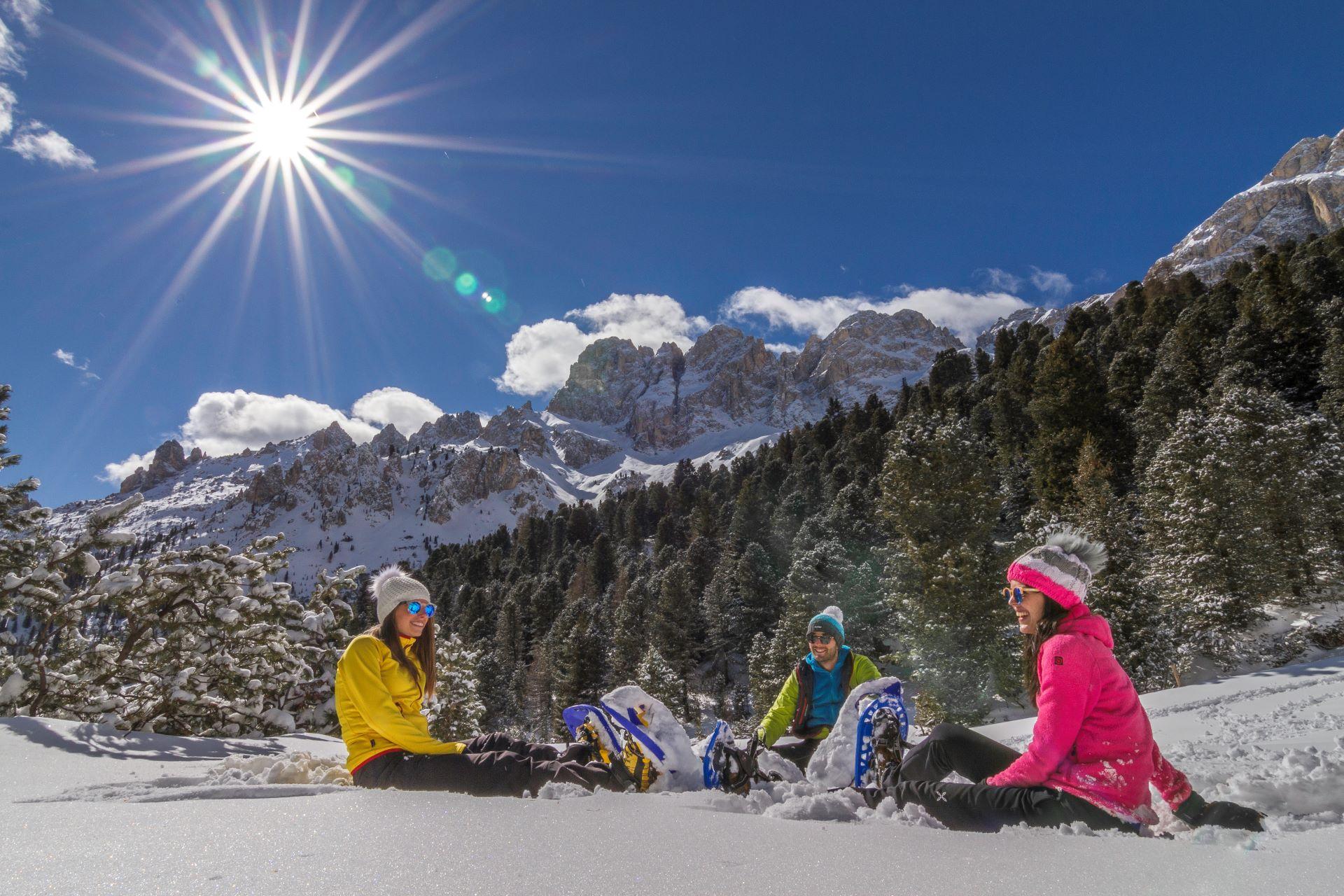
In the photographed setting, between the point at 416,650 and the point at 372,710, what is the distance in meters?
0.61

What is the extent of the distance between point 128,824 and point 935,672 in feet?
53.6

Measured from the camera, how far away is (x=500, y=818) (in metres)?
2.37

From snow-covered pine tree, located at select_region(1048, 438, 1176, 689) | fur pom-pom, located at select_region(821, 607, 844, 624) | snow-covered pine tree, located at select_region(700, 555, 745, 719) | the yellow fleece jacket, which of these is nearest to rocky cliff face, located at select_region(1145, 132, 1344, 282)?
snow-covered pine tree, located at select_region(700, 555, 745, 719)

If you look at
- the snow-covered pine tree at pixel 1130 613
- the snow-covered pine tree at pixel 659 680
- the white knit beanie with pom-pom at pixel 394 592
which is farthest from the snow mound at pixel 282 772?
the snow-covered pine tree at pixel 659 680

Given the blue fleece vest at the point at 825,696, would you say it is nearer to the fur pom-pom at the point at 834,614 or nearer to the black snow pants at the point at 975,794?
the fur pom-pom at the point at 834,614

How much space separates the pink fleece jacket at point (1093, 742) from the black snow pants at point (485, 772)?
6.59 feet

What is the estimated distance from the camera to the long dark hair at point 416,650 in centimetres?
393

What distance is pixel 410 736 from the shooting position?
3.58 metres

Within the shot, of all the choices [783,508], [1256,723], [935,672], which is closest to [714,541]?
[783,508]

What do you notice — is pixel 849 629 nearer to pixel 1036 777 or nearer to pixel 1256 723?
pixel 1256 723

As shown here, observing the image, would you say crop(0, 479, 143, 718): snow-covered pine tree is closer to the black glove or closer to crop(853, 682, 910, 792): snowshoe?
crop(853, 682, 910, 792): snowshoe

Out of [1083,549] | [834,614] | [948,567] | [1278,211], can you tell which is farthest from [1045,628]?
[1278,211]

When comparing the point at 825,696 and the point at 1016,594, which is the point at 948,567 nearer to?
the point at 825,696

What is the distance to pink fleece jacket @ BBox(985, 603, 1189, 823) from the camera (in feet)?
8.61
